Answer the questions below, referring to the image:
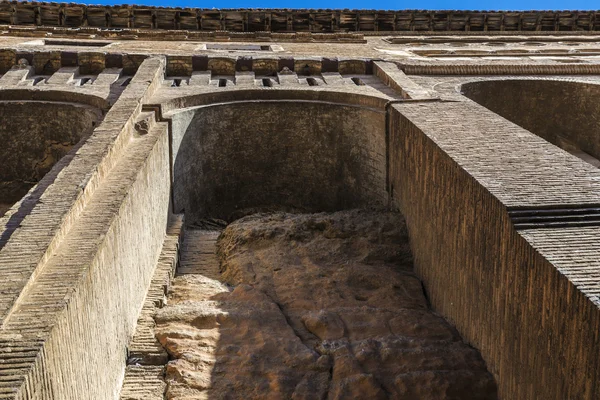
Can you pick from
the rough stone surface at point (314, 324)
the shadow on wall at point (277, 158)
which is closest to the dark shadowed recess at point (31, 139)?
the shadow on wall at point (277, 158)

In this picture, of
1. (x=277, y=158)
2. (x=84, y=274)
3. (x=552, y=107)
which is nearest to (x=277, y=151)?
(x=277, y=158)

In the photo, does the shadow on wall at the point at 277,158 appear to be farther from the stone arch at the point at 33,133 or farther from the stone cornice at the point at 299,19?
the stone cornice at the point at 299,19

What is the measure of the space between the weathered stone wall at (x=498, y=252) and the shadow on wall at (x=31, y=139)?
4.71 m

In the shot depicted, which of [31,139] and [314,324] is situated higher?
[31,139]

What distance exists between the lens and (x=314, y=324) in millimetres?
6016

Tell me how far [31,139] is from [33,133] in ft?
0.29

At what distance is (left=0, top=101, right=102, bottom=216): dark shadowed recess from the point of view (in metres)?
9.84

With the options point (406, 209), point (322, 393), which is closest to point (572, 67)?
point (406, 209)

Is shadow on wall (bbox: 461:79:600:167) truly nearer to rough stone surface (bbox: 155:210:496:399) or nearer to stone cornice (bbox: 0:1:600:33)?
rough stone surface (bbox: 155:210:496:399)

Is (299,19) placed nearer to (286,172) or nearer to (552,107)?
(552,107)

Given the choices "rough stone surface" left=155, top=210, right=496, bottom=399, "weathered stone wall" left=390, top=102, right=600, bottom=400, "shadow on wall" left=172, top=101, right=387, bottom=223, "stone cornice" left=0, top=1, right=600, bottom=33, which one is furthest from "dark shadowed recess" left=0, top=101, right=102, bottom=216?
"stone cornice" left=0, top=1, right=600, bottom=33

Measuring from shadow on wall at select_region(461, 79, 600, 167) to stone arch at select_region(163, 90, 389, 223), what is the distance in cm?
252

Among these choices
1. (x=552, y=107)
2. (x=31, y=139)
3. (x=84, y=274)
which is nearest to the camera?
(x=84, y=274)

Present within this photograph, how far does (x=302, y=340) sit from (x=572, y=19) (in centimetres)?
1628
